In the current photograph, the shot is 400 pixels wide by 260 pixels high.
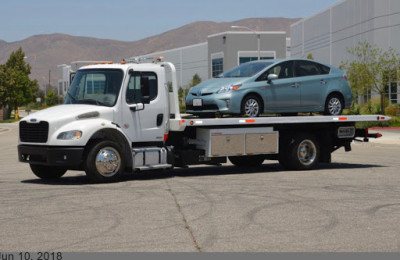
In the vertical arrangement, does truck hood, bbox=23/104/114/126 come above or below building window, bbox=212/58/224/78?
below

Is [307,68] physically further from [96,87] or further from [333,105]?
[96,87]

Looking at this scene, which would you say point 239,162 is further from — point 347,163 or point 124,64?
point 124,64

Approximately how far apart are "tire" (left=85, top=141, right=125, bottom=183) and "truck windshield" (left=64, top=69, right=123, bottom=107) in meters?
0.92

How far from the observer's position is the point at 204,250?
7570mm

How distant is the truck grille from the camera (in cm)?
1350

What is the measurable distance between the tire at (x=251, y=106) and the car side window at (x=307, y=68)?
4.34 feet

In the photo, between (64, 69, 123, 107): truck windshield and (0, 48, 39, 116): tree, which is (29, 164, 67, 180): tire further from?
(0, 48, 39, 116): tree

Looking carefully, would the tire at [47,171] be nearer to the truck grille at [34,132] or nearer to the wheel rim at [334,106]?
the truck grille at [34,132]

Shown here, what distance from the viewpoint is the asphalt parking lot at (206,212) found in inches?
314

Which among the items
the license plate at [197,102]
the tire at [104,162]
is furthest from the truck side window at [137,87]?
the license plate at [197,102]

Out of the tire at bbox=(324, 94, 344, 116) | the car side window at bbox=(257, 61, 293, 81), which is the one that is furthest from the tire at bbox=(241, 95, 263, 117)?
the tire at bbox=(324, 94, 344, 116)

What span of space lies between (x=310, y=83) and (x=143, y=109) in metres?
4.33

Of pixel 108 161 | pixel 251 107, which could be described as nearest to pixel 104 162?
pixel 108 161

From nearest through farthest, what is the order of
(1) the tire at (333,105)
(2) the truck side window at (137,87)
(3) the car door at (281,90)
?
(2) the truck side window at (137,87) < (3) the car door at (281,90) < (1) the tire at (333,105)
